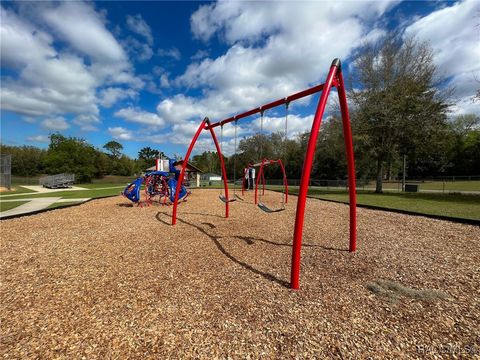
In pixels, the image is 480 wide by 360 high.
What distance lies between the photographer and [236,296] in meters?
3.24

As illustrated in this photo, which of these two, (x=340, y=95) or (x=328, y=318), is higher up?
(x=340, y=95)

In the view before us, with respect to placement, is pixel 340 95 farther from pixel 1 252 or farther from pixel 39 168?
pixel 39 168

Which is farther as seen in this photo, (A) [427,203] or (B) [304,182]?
(A) [427,203]

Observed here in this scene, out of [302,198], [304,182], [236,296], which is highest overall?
[304,182]

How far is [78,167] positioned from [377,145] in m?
53.2

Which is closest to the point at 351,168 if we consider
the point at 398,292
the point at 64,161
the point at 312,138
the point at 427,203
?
the point at 312,138

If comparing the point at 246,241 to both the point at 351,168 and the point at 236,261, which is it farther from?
the point at 351,168

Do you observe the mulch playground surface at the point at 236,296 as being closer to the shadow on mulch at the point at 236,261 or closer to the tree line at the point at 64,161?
the shadow on mulch at the point at 236,261

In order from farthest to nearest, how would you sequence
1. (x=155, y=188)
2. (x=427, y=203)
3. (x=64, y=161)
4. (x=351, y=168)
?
(x=64, y=161)
(x=155, y=188)
(x=427, y=203)
(x=351, y=168)

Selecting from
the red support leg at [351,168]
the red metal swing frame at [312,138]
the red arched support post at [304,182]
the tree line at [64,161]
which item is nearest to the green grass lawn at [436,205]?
the red support leg at [351,168]

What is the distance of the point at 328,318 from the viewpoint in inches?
108

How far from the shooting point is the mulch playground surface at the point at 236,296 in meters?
2.35

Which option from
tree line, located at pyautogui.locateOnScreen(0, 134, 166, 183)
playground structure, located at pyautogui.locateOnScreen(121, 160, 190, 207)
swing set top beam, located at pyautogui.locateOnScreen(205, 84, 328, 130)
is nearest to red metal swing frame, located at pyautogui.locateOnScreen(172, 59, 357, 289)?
swing set top beam, located at pyautogui.locateOnScreen(205, 84, 328, 130)

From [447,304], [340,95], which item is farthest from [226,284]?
[340,95]
